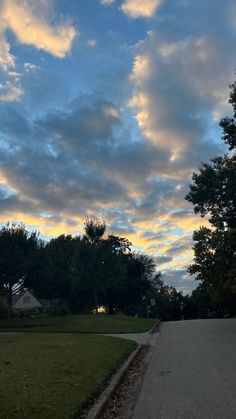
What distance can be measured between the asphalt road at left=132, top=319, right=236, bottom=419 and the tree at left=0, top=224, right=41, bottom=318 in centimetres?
2364

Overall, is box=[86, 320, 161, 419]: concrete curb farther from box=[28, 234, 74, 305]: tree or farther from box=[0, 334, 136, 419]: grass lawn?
box=[28, 234, 74, 305]: tree

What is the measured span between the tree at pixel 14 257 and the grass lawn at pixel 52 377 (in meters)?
23.0

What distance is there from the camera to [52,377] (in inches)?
392

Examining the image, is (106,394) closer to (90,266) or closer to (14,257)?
(14,257)

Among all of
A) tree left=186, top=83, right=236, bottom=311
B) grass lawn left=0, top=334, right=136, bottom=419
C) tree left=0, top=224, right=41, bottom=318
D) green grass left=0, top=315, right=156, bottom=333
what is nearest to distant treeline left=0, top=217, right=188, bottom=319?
tree left=0, top=224, right=41, bottom=318

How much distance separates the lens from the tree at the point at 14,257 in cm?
3831

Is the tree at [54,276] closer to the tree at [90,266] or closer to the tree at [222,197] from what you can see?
the tree at [90,266]

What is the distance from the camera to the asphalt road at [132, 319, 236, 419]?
782 cm

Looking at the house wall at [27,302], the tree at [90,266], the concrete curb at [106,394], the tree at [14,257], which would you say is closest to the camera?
the concrete curb at [106,394]

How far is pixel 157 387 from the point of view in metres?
10.4

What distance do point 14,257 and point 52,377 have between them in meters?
29.2

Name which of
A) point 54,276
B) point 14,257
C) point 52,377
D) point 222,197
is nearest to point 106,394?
point 52,377

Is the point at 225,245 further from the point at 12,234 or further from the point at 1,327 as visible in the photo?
the point at 12,234

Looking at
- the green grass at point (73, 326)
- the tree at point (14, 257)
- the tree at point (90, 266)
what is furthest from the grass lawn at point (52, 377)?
the tree at point (90, 266)
